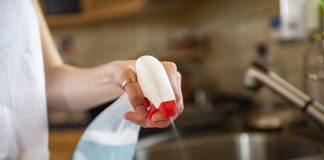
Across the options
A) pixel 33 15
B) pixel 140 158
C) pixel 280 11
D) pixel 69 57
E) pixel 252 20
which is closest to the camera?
pixel 33 15

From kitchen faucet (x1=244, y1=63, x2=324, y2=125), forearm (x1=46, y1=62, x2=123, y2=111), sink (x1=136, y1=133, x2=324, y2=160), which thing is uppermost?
forearm (x1=46, y1=62, x2=123, y2=111)

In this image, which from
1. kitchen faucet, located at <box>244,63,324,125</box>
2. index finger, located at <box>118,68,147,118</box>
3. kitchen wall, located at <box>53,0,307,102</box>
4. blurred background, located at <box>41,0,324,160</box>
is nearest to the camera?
index finger, located at <box>118,68,147,118</box>

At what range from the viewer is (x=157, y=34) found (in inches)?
88.9

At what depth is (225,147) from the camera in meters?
0.94

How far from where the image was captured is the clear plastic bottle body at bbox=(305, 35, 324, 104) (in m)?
0.76

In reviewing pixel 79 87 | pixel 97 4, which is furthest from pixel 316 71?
pixel 97 4

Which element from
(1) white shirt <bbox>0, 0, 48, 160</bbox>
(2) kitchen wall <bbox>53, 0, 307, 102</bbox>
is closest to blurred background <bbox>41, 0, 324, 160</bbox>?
(2) kitchen wall <bbox>53, 0, 307, 102</bbox>

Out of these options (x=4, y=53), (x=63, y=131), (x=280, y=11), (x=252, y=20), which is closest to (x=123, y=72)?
(x=4, y=53)

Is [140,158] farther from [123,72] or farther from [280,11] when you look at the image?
[280,11]

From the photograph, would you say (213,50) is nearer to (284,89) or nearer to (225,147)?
(225,147)

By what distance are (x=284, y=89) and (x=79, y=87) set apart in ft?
1.28

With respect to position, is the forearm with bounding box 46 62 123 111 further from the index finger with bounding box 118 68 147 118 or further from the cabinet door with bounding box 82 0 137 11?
the cabinet door with bounding box 82 0 137 11

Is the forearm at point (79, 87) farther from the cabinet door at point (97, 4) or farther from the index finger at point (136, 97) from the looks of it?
the cabinet door at point (97, 4)

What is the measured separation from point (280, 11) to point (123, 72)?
90 centimetres
